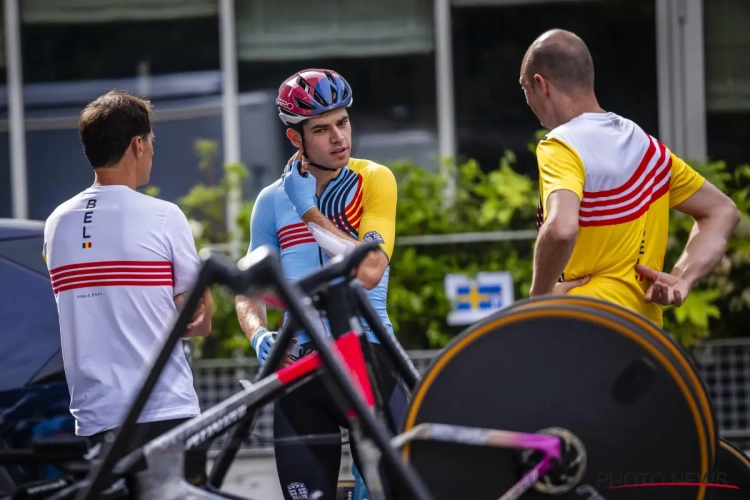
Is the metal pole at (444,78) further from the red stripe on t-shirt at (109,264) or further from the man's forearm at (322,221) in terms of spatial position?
the red stripe on t-shirt at (109,264)

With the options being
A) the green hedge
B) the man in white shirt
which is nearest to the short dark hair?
the man in white shirt

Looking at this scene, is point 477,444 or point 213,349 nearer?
point 477,444

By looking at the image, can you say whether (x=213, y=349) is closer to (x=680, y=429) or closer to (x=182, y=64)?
(x=182, y=64)

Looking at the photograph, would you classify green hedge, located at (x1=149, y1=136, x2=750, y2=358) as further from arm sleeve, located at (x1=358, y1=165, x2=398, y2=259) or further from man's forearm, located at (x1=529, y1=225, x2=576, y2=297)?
man's forearm, located at (x1=529, y1=225, x2=576, y2=297)

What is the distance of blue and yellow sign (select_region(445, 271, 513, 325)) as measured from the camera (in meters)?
8.51

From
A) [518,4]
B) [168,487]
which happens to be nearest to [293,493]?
[168,487]

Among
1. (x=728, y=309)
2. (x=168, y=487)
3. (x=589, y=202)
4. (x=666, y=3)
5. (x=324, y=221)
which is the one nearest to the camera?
(x=168, y=487)

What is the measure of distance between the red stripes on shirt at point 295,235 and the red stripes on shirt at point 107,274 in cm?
59

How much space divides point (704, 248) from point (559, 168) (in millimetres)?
611

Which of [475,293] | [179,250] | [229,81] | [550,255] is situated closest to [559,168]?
[550,255]

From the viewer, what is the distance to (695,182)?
4180 millimetres

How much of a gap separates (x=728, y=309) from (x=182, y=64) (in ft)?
14.9

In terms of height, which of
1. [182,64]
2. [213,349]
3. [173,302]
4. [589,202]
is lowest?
[213,349]

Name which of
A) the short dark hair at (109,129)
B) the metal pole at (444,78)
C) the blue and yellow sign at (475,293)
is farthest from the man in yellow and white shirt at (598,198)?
the metal pole at (444,78)
